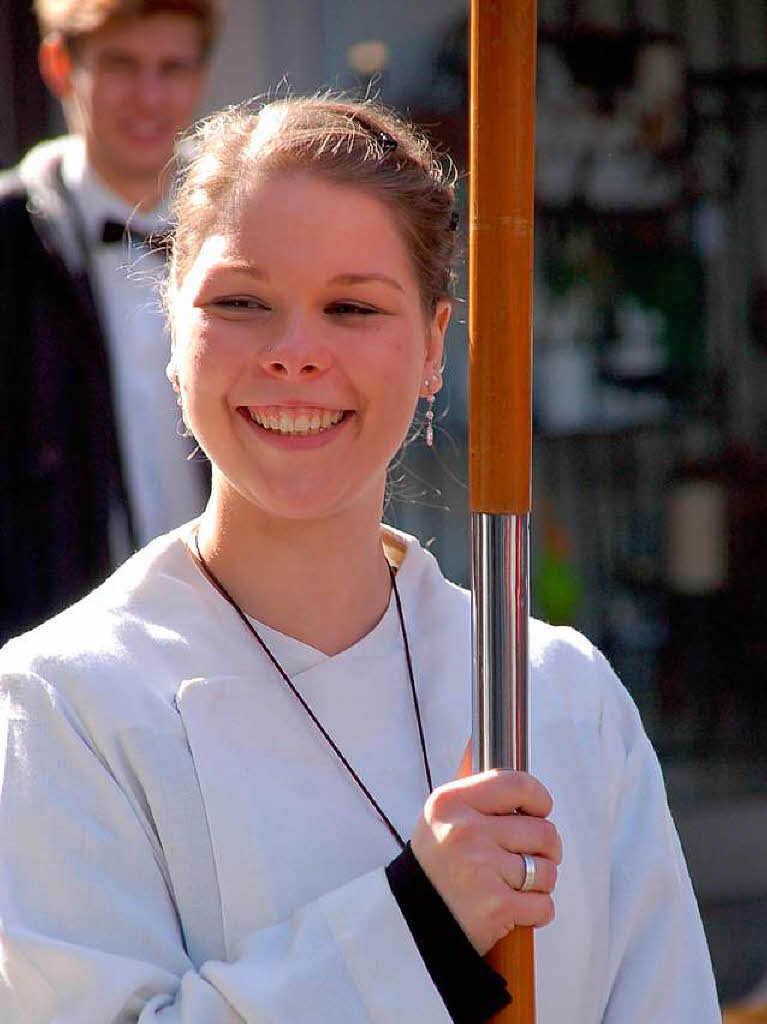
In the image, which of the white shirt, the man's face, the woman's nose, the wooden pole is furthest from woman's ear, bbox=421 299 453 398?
the man's face

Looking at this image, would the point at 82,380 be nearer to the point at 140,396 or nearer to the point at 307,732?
the point at 140,396

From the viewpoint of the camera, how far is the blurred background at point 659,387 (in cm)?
520

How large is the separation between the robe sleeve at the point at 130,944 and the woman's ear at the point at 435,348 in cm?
58

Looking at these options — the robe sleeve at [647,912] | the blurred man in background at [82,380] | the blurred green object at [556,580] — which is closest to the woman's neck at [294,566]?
the robe sleeve at [647,912]

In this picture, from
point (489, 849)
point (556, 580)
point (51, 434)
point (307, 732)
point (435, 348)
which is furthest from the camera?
point (556, 580)

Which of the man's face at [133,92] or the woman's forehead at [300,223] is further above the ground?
the man's face at [133,92]

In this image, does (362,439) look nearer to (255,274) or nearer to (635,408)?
(255,274)

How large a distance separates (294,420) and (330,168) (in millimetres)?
269

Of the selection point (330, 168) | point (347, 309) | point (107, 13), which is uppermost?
point (107, 13)

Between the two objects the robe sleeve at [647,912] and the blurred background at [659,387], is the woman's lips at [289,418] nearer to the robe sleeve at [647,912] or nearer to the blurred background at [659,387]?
the robe sleeve at [647,912]

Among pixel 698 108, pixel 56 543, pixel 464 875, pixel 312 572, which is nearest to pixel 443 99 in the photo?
pixel 698 108

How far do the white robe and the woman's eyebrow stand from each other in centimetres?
34

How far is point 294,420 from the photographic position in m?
1.98

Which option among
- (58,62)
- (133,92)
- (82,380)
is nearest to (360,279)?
(82,380)
